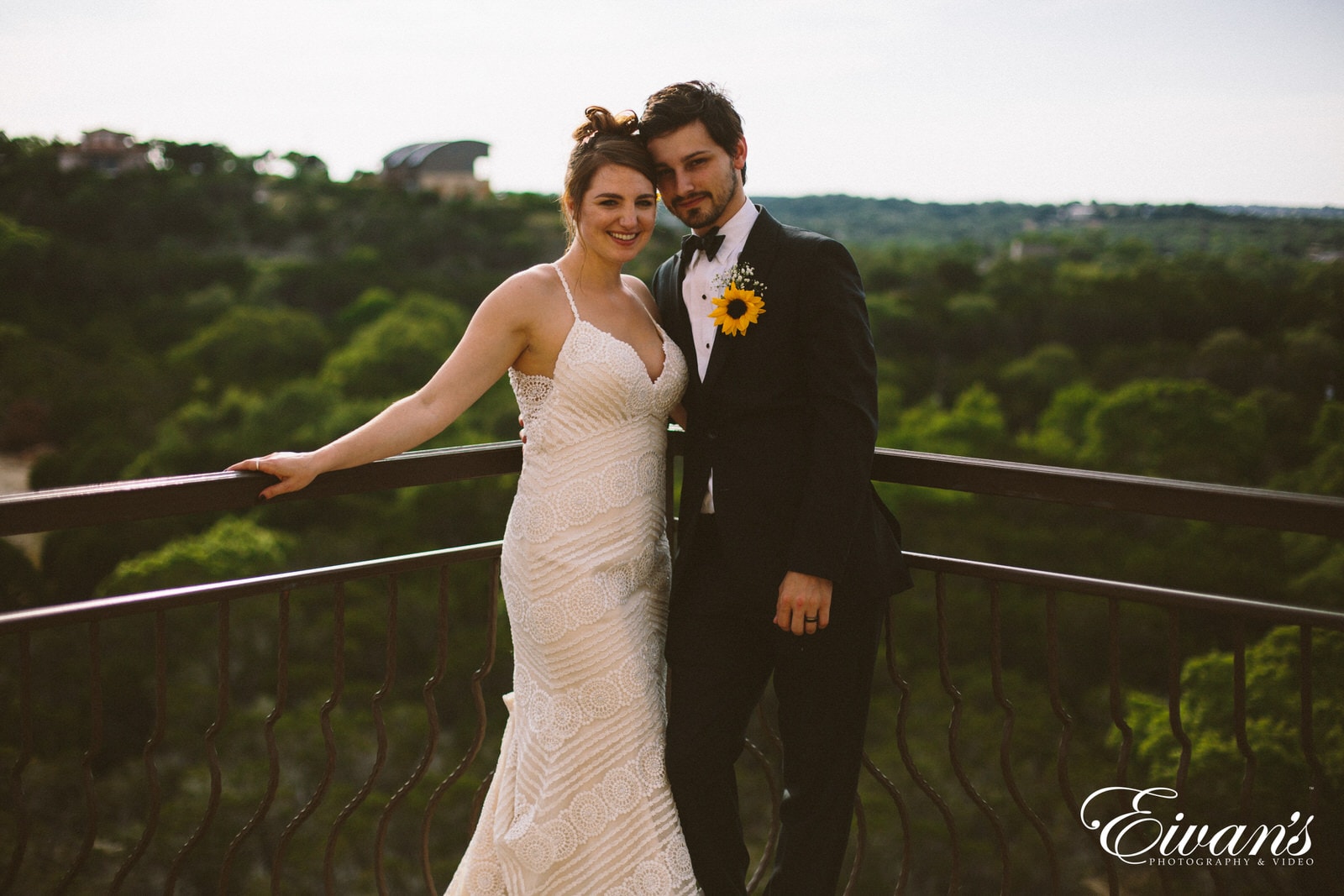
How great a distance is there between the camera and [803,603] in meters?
2.04

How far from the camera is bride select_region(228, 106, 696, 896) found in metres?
2.11

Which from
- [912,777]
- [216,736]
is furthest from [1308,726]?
[216,736]

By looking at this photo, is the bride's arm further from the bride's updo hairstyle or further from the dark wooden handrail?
the bride's updo hairstyle

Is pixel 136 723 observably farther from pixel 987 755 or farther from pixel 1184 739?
pixel 1184 739

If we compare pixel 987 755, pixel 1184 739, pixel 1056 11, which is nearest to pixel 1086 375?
pixel 1056 11

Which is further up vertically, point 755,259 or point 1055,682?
point 755,259

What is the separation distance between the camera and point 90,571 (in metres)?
25.9

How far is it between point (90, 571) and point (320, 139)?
2997 centimetres

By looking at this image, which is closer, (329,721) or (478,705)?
(329,721)

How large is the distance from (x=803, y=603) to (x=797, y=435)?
0.36 metres

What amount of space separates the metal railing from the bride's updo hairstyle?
688 millimetres

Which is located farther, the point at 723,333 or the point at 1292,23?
the point at 1292,23

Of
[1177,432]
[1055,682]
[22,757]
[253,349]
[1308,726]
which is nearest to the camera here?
[22,757]

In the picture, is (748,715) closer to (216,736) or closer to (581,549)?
(581,549)
